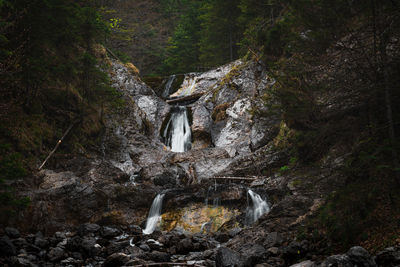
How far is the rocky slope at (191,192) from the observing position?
23.1 ft

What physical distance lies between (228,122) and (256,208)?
9783 millimetres

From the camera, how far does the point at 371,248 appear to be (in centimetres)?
525

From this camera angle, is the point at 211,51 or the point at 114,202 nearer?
the point at 114,202

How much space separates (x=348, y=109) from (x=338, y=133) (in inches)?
29.3

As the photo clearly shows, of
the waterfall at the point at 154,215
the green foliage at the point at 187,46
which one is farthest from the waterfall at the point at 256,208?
the green foliage at the point at 187,46

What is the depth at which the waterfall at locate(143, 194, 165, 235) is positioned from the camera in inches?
463

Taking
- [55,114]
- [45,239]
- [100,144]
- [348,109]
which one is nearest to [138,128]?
[100,144]

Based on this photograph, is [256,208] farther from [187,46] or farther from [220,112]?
[187,46]

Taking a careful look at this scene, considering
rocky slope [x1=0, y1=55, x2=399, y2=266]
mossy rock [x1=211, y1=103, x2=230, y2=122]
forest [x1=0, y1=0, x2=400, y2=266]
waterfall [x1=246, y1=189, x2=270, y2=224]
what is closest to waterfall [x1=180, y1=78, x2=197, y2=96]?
forest [x1=0, y1=0, x2=400, y2=266]

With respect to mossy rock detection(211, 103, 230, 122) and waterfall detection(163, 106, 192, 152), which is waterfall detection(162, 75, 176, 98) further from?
mossy rock detection(211, 103, 230, 122)

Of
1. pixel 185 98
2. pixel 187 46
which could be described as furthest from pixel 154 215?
pixel 187 46

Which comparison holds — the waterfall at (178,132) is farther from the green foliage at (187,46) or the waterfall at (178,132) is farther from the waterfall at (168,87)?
the green foliage at (187,46)

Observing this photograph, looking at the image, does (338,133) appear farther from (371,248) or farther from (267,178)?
(267,178)

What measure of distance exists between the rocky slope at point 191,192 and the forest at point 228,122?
0.08 m
